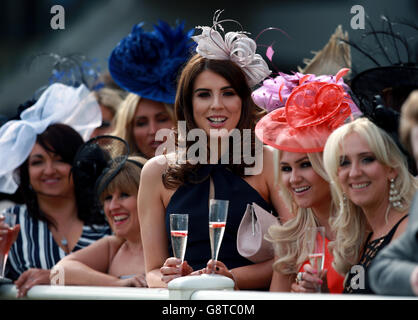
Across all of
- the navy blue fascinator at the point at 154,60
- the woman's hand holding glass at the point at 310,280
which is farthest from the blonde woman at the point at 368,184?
the navy blue fascinator at the point at 154,60

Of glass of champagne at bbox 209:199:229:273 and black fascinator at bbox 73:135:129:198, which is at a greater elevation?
black fascinator at bbox 73:135:129:198

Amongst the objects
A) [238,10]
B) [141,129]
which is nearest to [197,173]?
[141,129]

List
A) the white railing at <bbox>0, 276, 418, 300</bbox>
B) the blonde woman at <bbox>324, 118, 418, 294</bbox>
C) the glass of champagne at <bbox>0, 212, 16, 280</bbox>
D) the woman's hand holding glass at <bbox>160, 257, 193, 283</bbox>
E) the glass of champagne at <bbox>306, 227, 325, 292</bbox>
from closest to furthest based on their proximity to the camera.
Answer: the white railing at <bbox>0, 276, 418, 300</bbox>
the glass of champagne at <bbox>306, 227, 325, 292</bbox>
the blonde woman at <bbox>324, 118, 418, 294</bbox>
the woman's hand holding glass at <bbox>160, 257, 193, 283</bbox>
the glass of champagne at <bbox>0, 212, 16, 280</bbox>

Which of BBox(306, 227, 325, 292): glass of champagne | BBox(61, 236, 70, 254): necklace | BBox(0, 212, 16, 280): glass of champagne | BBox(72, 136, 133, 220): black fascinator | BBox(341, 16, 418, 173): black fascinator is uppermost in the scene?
BBox(341, 16, 418, 173): black fascinator

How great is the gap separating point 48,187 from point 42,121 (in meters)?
0.40

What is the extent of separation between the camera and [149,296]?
7.97 feet

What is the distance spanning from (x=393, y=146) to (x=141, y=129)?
203cm

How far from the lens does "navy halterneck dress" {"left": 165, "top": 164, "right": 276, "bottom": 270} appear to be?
315 centimetres

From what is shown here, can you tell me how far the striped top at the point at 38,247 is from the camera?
4.06 metres

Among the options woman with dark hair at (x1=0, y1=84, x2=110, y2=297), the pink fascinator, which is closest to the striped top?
woman with dark hair at (x1=0, y1=84, x2=110, y2=297)

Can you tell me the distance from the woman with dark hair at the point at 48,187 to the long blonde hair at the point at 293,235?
1.45 meters

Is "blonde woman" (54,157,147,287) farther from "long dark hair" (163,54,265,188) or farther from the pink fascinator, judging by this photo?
the pink fascinator

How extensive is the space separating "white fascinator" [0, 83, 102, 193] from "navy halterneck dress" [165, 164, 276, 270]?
1356 mm

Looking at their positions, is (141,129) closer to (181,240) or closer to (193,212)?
(193,212)
